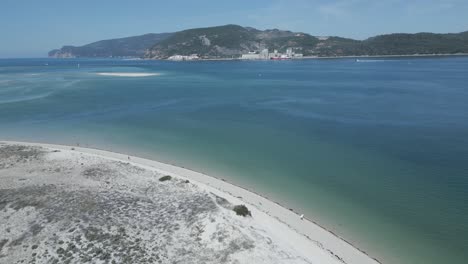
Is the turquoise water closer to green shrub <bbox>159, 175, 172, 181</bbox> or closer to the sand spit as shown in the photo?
the sand spit

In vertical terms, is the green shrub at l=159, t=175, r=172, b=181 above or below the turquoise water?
above

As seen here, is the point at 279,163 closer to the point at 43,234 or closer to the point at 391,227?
the point at 391,227

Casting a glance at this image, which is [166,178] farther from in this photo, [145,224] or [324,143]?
[324,143]

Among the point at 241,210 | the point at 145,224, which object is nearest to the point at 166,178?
the point at 145,224

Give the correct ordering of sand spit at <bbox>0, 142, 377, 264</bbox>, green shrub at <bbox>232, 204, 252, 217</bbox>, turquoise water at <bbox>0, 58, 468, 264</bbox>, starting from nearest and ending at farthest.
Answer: sand spit at <bbox>0, 142, 377, 264</bbox>, green shrub at <bbox>232, 204, 252, 217</bbox>, turquoise water at <bbox>0, 58, 468, 264</bbox>

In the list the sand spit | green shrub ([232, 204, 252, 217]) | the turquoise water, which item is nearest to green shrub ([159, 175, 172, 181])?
the sand spit

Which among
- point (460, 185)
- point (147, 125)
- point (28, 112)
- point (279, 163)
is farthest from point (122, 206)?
point (28, 112)
